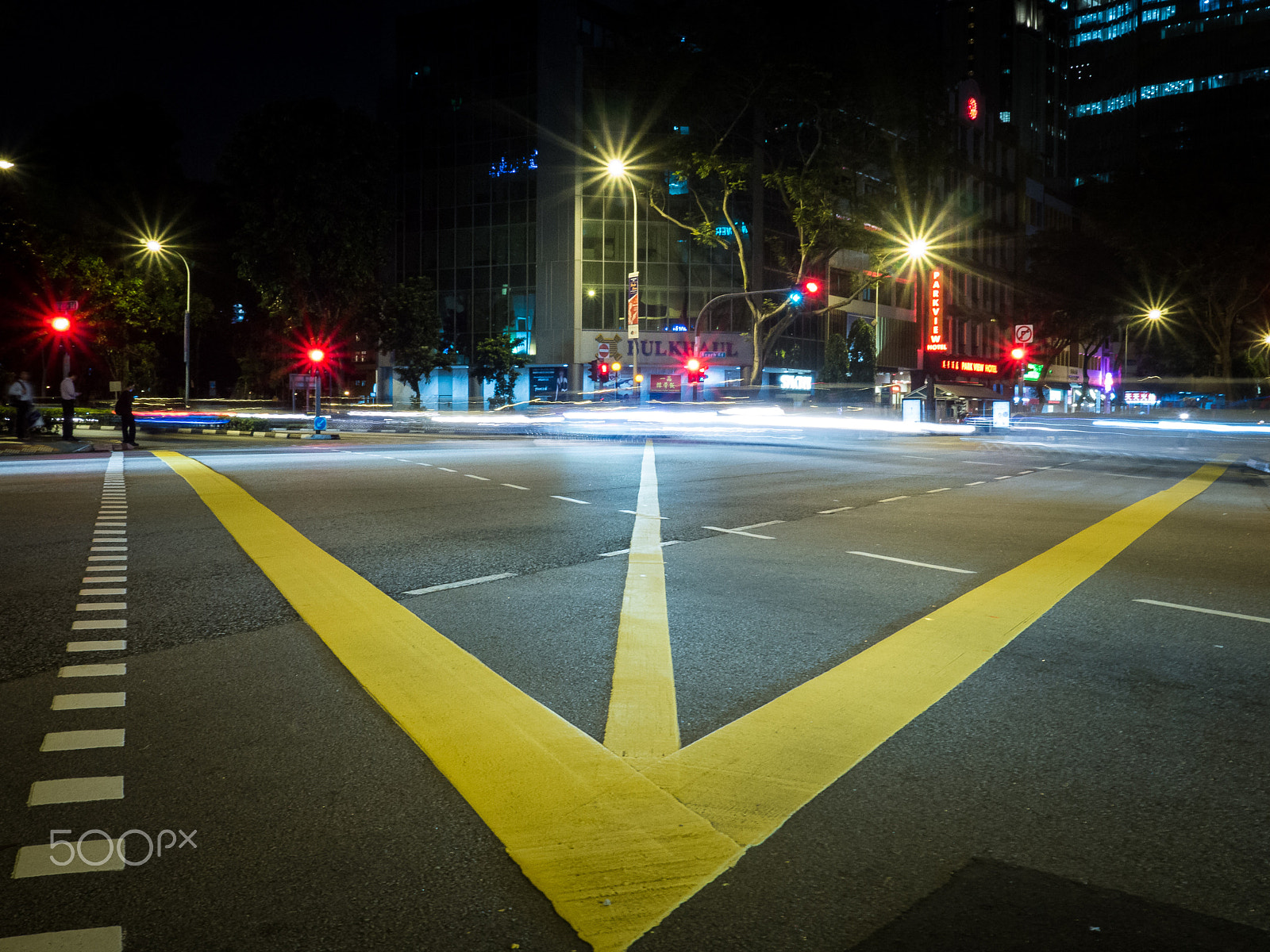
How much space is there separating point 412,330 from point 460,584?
166 ft

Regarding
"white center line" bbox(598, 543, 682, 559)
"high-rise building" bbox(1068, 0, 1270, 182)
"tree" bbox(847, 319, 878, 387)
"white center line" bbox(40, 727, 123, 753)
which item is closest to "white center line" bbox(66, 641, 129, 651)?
"white center line" bbox(40, 727, 123, 753)

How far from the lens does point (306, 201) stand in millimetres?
49500

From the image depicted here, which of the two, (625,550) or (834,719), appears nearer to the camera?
(834,719)

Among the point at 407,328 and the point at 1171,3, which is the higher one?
the point at 1171,3

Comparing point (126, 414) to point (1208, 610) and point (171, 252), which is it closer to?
point (1208, 610)

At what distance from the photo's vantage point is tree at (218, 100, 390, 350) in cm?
4934

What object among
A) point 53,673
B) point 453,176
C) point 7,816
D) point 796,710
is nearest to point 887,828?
point 796,710

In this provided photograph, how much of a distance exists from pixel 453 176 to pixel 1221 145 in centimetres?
4519

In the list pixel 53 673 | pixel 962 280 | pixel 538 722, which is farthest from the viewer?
pixel 962 280

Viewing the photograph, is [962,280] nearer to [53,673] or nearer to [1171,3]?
[53,673]

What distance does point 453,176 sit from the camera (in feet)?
204

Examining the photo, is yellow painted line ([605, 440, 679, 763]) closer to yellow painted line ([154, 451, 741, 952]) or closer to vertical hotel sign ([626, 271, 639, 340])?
yellow painted line ([154, 451, 741, 952])

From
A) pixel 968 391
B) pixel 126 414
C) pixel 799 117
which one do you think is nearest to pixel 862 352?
pixel 968 391

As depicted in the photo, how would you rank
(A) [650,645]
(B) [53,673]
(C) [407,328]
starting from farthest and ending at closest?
1. (C) [407,328]
2. (A) [650,645]
3. (B) [53,673]
